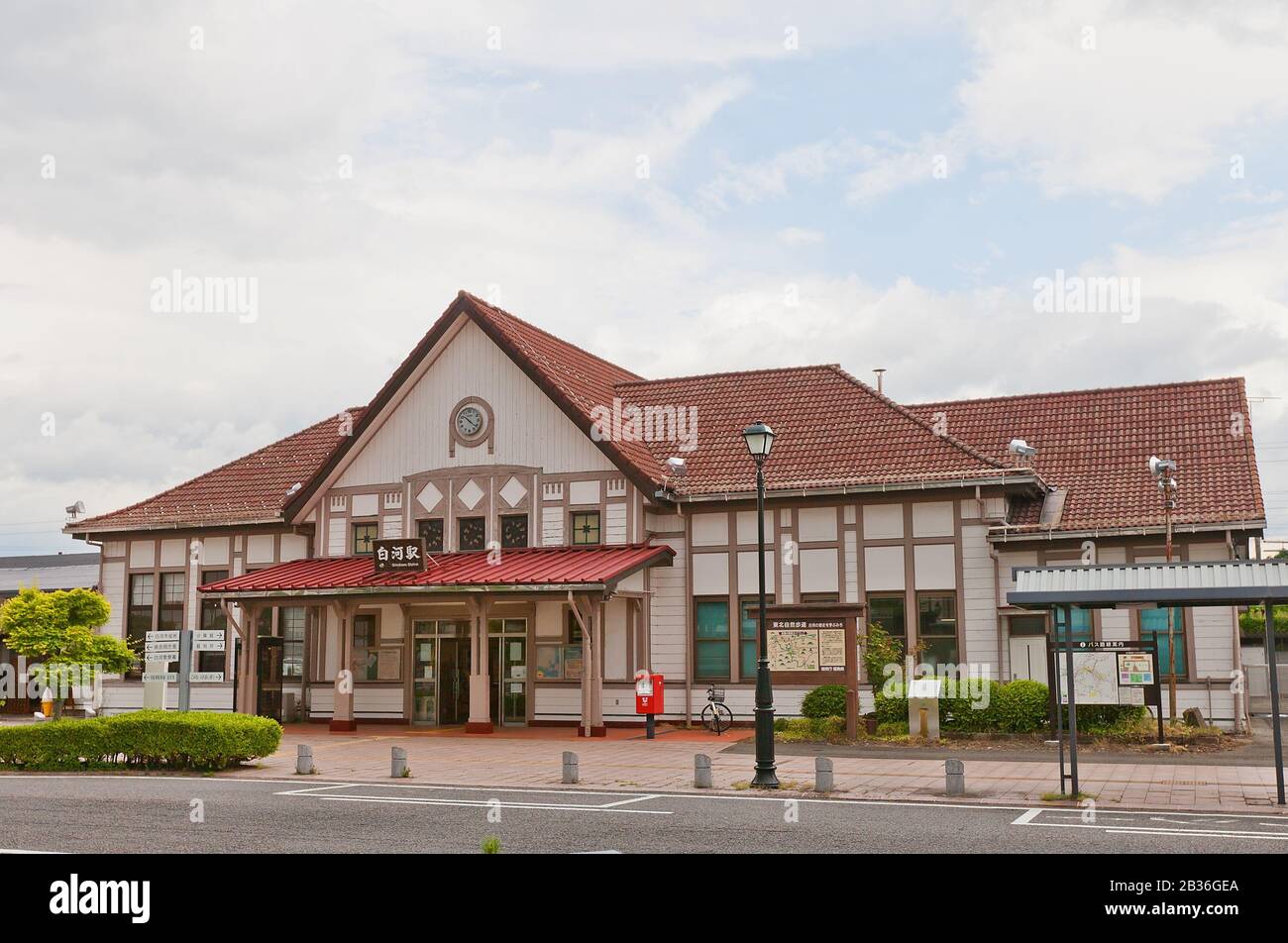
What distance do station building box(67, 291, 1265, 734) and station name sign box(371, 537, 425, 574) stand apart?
0.83 ft

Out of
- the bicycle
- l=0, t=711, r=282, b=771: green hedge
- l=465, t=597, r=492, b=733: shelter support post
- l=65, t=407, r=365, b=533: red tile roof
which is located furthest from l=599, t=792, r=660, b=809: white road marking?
l=65, t=407, r=365, b=533: red tile roof

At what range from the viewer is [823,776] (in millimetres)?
15797

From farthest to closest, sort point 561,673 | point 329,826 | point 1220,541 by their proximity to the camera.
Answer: point 561,673
point 1220,541
point 329,826

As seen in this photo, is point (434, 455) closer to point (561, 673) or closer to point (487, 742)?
point (561, 673)

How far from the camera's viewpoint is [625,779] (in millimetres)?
17344

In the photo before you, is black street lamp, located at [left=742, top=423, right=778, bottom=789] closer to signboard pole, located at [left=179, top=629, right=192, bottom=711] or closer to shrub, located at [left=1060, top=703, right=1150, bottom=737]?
shrub, located at [left=1060, top=703, right=1150, bottom=737]

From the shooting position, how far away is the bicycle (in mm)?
25466

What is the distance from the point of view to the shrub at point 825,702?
80.0 feet

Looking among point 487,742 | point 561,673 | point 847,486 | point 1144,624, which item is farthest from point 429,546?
point 1144,624

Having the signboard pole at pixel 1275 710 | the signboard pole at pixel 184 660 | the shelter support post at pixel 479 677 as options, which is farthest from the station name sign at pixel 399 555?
the signboard pole at pixel 1275 710

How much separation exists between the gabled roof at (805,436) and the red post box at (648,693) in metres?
4.29

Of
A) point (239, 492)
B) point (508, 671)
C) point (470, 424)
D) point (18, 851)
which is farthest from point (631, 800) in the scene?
point (239, 492)

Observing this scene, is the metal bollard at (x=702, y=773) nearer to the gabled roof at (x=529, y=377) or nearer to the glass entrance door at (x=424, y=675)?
the gabled roof at (x=529, y=377)
